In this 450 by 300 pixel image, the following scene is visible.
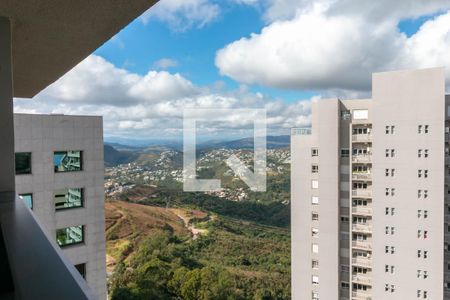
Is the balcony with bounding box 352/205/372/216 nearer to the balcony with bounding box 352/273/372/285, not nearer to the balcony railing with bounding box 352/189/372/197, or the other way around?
the balcony railing with bounding box 352/189/372/197

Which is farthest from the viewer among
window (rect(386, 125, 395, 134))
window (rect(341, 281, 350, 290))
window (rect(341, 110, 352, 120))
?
window (rect(341, 110, 352, 120))

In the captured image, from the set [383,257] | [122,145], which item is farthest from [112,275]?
[383,257]

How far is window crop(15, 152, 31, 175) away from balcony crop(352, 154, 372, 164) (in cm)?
905

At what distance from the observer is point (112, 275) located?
11.0m

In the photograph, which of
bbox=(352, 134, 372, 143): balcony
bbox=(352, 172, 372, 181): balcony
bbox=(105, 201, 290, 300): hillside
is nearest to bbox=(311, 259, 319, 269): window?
bbox=(105, 201, 290, 300): hillside

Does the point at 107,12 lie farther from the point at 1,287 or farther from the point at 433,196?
the point at 433,196

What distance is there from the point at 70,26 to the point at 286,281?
13.0m

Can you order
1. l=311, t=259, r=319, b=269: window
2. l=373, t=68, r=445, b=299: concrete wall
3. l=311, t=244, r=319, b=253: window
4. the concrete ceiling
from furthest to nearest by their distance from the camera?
l=311, t=244, r=319, b=253: window, l=311, t=259, r=319, b=269: window, l=373, t=68, r=445, b=299: concrete wall, the concrete ceiling

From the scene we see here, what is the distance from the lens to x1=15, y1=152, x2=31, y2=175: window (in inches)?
175

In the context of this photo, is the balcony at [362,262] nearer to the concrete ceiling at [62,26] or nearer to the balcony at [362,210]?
the balcony at [362,210]

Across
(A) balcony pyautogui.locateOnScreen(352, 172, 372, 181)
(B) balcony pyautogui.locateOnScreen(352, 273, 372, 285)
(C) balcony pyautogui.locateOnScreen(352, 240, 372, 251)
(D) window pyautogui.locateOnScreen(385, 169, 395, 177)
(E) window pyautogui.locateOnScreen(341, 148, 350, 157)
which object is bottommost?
(B) balcony pyautogui.locateOnScreen(352, 273, 372, 285)

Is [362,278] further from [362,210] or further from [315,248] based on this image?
[362,210]
